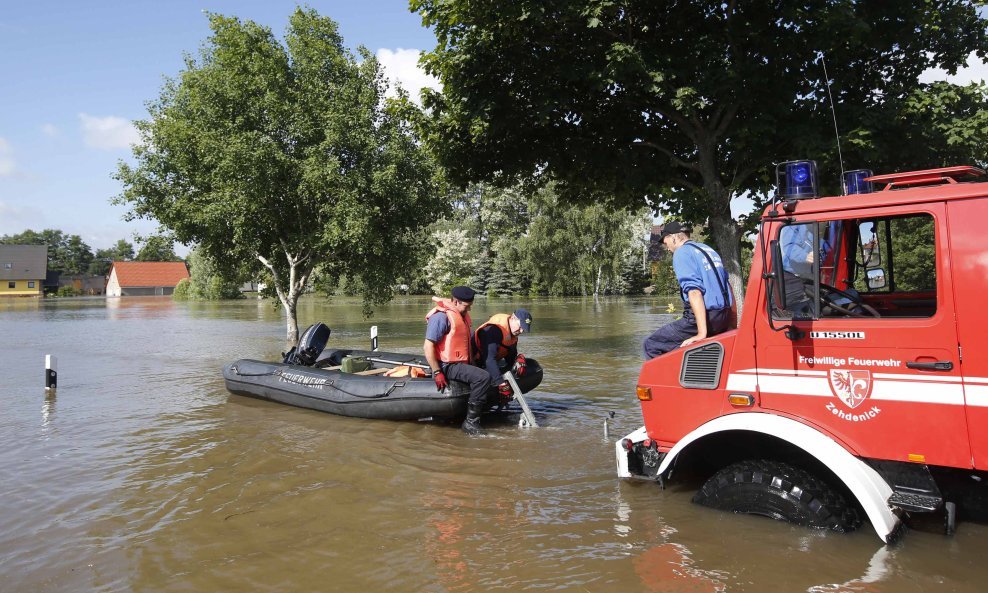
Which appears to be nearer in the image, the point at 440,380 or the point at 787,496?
the point at 787,496

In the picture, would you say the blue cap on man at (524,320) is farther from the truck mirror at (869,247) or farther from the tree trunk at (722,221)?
the tree trunk at (722,221)

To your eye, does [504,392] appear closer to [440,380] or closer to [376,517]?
[440,380]

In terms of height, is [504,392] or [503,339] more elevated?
[503,339]

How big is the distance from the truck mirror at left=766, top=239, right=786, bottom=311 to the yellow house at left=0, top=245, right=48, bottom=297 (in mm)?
117210

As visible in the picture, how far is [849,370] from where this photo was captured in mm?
4559

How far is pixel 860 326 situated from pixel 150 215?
2394cm

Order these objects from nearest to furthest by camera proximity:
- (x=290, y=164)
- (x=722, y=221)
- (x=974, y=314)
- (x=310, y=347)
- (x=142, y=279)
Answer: (x=974, y=314) < (x=310, y=347) < (x=722, y=221) < (x=290, y=164) < (x=142, y=279)

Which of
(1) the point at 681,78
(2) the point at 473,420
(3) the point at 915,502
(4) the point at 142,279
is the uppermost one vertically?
(4) the point at 142,279

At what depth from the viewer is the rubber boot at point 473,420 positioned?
9.45 metres

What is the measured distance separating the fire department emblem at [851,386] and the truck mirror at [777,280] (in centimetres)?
55

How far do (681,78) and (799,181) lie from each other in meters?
10.2

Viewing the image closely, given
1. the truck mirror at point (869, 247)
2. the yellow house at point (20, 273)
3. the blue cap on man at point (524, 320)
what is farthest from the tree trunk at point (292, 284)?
the yellow house at point (20, 273)

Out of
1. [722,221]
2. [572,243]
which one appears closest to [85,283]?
[572,243]

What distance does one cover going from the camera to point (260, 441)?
9430mm
